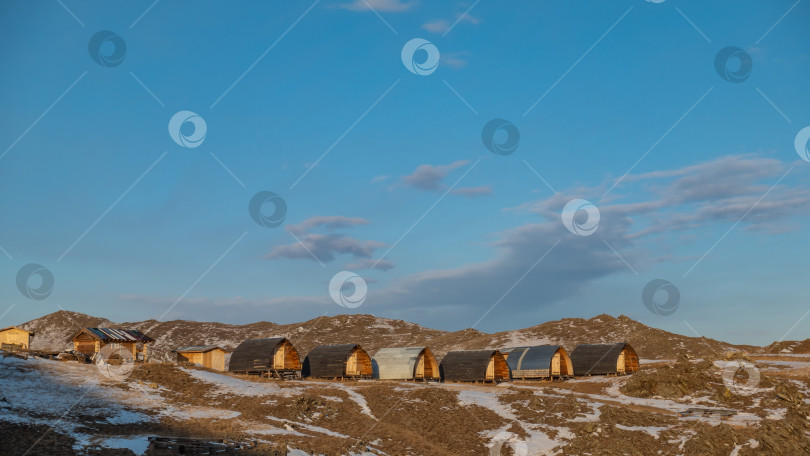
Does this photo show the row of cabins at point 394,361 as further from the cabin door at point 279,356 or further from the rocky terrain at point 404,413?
the rocky terrain at point 404,413

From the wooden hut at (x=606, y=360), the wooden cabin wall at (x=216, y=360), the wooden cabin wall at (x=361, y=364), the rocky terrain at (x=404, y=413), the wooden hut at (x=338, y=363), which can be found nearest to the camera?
the rocky terrain at (x=404, y=413)

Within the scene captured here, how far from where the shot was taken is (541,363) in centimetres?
7375

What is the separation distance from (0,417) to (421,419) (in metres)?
26.5

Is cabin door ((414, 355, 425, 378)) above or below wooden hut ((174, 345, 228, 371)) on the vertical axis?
below

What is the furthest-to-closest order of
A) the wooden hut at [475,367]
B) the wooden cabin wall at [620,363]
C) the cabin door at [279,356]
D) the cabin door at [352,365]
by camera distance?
the wooden cabin wall at [620,363], the wooden hut at [475,367], the cabin door at [352,365], the cabin door at [279,356]

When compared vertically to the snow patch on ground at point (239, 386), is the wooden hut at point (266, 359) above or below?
above

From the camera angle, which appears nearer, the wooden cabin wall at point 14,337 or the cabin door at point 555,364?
the wooden cabin wall at point 14,337

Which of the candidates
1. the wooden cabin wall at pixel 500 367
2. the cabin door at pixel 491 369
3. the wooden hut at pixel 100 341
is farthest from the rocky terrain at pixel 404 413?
the wooden hut at pixel 100 341

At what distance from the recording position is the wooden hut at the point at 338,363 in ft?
230

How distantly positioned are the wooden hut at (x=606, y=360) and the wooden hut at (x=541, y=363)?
160cm

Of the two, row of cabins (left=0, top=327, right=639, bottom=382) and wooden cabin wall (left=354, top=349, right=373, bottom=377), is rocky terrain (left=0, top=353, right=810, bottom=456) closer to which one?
row of cabins (left=0, top=327, right=639, bottom=382)

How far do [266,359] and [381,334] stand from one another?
221 feet

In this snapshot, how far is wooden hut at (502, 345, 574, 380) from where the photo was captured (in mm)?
73312

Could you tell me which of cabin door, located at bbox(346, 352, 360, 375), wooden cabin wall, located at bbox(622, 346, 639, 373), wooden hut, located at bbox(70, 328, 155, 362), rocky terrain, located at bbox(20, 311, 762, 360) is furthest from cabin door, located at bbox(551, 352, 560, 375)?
wooden hut, located at bbox(70, 328, 155, 362)
